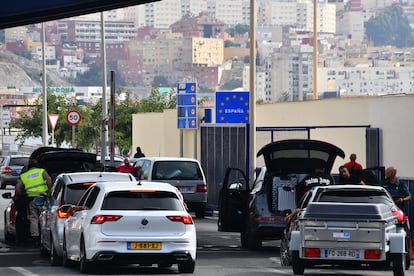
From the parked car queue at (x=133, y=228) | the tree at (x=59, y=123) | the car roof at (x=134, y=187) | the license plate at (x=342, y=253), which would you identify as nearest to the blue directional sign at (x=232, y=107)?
the parked car queue at (x=133, y=228)

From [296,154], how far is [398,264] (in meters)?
6.72

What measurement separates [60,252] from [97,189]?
194 centimetres

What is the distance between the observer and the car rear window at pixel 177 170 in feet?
122

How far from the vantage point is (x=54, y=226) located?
23.2m

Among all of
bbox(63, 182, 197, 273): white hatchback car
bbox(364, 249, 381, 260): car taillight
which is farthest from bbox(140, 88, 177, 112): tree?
bbox(364, 249, 381, 260): car taillight

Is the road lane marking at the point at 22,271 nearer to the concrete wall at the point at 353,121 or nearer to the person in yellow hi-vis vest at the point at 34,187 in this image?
the person in yellow hi-vis vest at the point at 34,187

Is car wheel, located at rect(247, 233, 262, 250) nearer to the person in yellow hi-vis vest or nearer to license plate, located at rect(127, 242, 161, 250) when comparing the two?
the person in yellow hi-vis vest

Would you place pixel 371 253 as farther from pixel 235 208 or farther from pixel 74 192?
pixel 235 208

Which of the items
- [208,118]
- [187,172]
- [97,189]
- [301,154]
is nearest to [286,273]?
[97,189]

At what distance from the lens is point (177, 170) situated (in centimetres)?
3741

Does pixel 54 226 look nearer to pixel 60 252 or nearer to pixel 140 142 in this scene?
pixel 60 252

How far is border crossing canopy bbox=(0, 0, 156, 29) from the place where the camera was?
3070cm

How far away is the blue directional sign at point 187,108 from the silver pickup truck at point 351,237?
26.5 metres

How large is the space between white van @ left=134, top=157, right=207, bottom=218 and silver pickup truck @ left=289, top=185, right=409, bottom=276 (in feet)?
56.1
